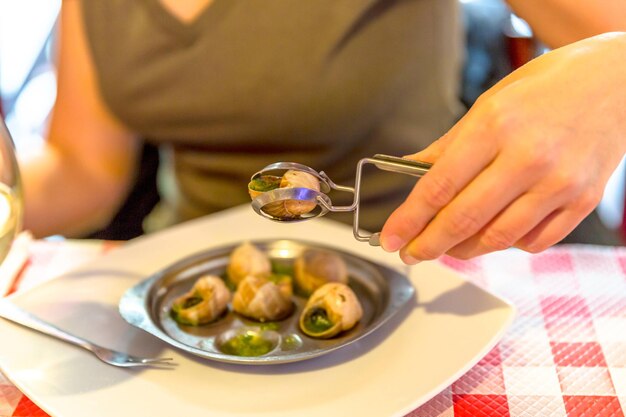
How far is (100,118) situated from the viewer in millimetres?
1146

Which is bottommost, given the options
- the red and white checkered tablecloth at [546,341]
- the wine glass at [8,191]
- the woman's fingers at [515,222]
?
the red and white checkered tablecloth at [546,341]

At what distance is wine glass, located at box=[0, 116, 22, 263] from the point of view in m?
0.58

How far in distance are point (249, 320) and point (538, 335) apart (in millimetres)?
268

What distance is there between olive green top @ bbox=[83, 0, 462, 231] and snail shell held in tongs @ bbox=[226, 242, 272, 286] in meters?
0.31

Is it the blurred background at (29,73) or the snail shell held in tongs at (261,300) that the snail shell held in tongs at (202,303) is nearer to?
the snail shell held in tongs at (261,300)

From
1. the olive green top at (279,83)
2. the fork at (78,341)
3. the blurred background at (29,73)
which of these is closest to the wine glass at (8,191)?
the fork at (78,341)

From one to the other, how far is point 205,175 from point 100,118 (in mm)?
190

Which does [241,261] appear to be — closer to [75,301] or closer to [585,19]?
[75,301]

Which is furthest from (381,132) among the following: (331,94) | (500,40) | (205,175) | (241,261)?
(500,40)

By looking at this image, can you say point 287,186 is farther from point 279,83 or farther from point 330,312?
point 279,83

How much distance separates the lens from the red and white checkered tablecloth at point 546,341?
604 mm

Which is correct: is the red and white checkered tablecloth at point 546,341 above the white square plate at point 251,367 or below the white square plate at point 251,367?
below

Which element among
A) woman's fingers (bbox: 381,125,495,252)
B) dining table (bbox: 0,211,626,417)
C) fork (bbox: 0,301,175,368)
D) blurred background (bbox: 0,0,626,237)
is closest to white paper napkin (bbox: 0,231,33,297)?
dining table (bbox: 0,211,626,417)

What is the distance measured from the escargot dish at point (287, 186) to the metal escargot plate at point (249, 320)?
114mm
